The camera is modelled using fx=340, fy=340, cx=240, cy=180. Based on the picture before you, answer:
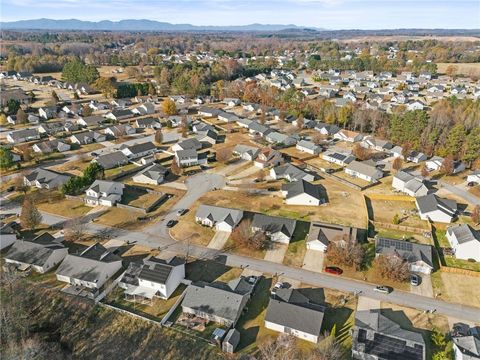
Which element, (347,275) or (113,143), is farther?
(113,143)

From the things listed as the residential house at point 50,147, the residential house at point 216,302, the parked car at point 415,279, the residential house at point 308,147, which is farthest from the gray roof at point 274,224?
the residential house at point 50,147

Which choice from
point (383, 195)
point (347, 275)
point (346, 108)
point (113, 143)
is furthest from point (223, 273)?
point (346, 108)

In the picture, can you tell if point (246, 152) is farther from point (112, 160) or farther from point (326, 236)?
point (326, 236)

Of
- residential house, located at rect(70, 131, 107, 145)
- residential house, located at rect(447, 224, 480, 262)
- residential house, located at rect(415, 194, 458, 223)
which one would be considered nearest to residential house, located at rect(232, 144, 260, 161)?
→ residential house, located at rect(415, 194, 458, 223)

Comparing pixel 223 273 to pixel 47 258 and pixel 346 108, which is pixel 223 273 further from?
pixel 346 108

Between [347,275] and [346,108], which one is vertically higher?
[346,108]

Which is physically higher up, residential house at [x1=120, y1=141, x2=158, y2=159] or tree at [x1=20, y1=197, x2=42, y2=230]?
residential house at [x1=120, y1=141, x2=158, y2=159]

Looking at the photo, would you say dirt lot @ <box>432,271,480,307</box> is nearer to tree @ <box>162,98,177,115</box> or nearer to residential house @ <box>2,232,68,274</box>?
residential house @ <box>2,232,68,274</box>
